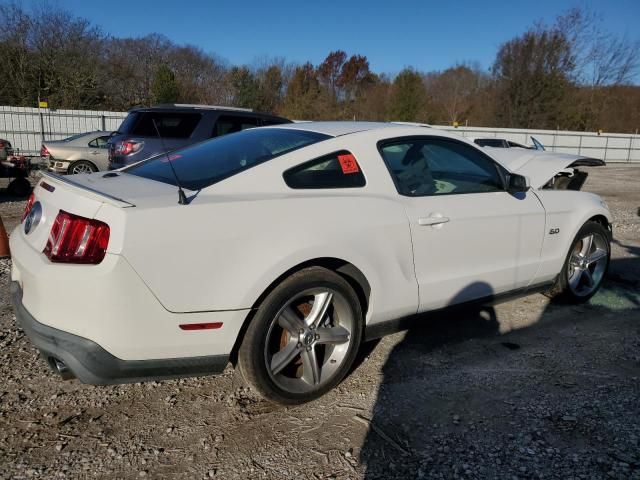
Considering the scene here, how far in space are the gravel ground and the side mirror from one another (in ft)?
3.35

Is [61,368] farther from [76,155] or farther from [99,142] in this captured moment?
[99,142]

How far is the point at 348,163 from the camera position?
9.86 ft

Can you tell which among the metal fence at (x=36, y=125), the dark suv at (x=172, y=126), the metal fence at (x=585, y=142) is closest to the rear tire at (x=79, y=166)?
the dark suv at (x=172, y=126)

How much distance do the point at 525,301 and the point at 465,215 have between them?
181 centimetres

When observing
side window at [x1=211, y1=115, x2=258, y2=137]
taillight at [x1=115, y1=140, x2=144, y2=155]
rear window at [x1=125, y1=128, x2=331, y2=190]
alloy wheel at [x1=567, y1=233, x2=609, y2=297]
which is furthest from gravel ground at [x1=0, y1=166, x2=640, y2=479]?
side window at [x1=211, y1=115, x2=258, y2=137]

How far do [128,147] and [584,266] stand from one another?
6.12 metres

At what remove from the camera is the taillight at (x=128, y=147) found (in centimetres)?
737

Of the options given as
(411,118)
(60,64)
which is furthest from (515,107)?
(60,64)

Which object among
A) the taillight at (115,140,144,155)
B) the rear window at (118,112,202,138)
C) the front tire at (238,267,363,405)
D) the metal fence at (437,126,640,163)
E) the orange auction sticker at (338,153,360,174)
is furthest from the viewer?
the metal fence at (437,126,640,163)

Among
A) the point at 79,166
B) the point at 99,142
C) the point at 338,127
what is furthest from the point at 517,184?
the point at 99,142

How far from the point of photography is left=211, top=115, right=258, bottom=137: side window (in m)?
7.83

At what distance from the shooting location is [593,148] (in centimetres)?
3108

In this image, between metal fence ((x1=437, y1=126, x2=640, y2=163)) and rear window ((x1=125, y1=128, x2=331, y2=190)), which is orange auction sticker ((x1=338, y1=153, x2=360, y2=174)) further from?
metal fence ((x1=437, y1=126, x2=640, y2=163))

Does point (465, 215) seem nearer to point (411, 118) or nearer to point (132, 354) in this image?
point (132, 354)
